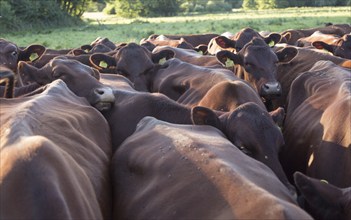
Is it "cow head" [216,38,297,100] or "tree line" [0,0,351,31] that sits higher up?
"cow head" [216,38,297,100]

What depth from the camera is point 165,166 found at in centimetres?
362

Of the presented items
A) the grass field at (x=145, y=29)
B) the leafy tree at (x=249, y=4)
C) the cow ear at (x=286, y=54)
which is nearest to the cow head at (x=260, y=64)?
the cow ear at (x=286, y=54)

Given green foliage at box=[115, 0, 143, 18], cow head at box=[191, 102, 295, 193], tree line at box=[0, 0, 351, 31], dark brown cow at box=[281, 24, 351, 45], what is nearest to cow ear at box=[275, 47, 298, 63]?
cow head at box=[191, 102, 295, 193]

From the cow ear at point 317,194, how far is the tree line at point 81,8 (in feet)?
111

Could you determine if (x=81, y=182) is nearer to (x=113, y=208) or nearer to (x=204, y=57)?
(x=113, y=208)

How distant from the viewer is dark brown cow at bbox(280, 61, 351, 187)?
4.51 meters

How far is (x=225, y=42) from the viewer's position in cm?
1040

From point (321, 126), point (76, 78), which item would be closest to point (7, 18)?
point (76, 78)

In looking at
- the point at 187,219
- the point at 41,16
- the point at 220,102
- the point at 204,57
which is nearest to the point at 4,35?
the point at 41,16

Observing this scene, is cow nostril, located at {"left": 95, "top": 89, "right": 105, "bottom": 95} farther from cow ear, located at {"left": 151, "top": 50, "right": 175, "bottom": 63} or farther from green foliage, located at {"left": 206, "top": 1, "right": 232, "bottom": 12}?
green foliage, located at {"left": 206, "top": 1, "right": 232, "bottom": 12}

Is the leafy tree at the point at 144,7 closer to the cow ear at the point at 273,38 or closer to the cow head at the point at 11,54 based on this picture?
the cow ear at the point at 273,38

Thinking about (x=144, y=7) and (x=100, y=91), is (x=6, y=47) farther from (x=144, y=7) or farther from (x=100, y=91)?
(x=144, y=7)

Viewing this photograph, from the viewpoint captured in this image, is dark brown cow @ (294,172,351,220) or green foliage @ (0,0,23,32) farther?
green foliage @ (0,0,23,32)

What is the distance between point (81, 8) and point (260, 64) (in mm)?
41351
